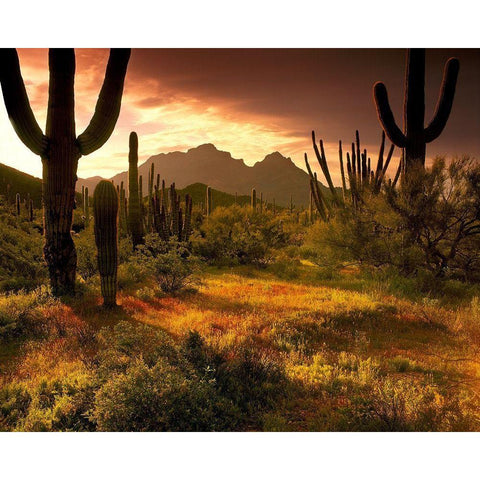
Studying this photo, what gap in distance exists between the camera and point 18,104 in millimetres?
6633

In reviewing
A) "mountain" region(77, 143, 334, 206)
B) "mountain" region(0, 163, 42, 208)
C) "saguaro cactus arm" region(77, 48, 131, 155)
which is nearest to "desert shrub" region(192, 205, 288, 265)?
"mountain" region(77, 143, 334, 206)

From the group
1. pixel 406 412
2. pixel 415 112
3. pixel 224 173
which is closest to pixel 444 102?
pixel 415 112

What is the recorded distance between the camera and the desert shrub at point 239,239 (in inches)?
535

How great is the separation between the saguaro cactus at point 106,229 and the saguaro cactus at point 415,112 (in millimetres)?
5477

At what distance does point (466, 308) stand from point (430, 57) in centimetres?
472

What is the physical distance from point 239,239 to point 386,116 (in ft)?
23.2

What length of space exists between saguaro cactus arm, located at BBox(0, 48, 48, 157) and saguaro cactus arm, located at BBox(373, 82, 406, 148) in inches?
249

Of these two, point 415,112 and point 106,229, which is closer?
point 106,229

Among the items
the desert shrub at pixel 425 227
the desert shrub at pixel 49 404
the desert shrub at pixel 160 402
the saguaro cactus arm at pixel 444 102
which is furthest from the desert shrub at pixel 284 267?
the desert shrub at pixel 49 404

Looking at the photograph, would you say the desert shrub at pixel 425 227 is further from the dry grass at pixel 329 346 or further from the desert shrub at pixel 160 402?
the desert shrub at pixel 160 402

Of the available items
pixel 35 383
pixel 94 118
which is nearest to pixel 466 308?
pixel 35 383

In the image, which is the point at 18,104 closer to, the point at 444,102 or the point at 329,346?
the point at 329,346

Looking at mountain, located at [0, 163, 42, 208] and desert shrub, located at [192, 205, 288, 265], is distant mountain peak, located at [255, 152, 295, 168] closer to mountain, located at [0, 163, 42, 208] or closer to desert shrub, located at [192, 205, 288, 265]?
desert shrub, located at [192, 205, 288, 265]

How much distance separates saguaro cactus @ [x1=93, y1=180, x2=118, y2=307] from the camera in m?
7.23
